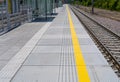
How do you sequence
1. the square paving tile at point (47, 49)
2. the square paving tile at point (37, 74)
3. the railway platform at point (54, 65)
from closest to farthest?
the square paving tile at point (37, 74), the railway platform at point (54, 65), the square paving tile at point (47, 49)

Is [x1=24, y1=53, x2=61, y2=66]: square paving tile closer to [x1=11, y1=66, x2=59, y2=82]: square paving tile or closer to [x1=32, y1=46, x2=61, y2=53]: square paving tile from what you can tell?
[x1=11, y1=66, x2=59, y2=82]: square paving tile

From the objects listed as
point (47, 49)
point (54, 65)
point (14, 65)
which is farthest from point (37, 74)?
point (47, 49)

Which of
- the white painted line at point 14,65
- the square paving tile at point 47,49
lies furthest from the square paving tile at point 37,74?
the square paving tile at point 47,49

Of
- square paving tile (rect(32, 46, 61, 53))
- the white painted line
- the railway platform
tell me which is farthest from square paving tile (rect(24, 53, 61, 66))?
square paving tile (rect(32, 46, 61, 53))

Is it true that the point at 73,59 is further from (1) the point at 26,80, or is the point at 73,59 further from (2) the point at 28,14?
(2) the point at 28,14

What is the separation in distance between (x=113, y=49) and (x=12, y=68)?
505 centimetres

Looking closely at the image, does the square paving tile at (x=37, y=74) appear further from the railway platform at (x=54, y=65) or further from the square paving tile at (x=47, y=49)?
the square paving tile at (x=47, y=49)

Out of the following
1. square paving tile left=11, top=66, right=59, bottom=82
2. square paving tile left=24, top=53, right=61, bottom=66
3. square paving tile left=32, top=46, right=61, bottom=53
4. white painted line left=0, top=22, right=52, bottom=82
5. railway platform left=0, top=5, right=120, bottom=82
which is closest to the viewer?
square paving tile left=11, top=66, right=59, bottom=82

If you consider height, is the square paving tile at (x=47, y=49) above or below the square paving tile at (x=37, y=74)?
above

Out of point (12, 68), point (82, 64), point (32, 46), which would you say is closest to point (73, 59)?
point (82, 64)

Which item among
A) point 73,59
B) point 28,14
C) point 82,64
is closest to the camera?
point 82,64

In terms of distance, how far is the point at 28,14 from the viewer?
974 inches

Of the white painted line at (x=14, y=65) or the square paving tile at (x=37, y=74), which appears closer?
the square paving tile at (x=37, y=74)

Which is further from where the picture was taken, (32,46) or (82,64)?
(32,46)
